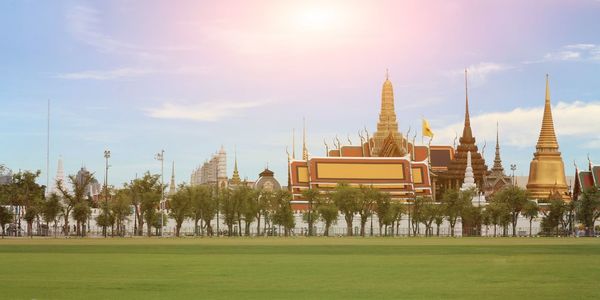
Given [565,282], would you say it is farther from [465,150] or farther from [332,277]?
[465,150]

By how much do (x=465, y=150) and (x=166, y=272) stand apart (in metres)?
122

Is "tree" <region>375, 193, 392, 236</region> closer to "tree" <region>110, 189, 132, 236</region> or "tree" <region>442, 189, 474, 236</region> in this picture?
"tree" <region>442, 189, 474, 236</region>

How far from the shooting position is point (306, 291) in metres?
21.7

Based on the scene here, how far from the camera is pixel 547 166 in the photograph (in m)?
137

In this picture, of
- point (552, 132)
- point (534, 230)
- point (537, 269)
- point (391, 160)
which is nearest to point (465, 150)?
point (552, 132)

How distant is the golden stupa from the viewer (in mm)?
135625

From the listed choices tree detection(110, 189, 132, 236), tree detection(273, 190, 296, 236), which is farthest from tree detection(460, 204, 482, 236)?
tree detection(110, 189, 132, 236)

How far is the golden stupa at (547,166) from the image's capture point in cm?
13562

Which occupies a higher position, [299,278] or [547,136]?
[547,136]

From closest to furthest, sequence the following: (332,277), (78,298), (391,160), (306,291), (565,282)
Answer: (78,298)
(306,291)
(565,282)
(332,277)
(391,160)

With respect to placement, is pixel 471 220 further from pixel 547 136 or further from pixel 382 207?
pixel 547 136

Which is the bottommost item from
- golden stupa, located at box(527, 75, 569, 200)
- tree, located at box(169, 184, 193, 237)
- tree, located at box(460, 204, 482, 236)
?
tree, located at box(460, 204, 482, 236)

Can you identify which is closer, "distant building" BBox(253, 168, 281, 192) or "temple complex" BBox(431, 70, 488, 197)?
"temple complex" BBox(431, 70, 488, 197)

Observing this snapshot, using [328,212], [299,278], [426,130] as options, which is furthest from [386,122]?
[299,278]
